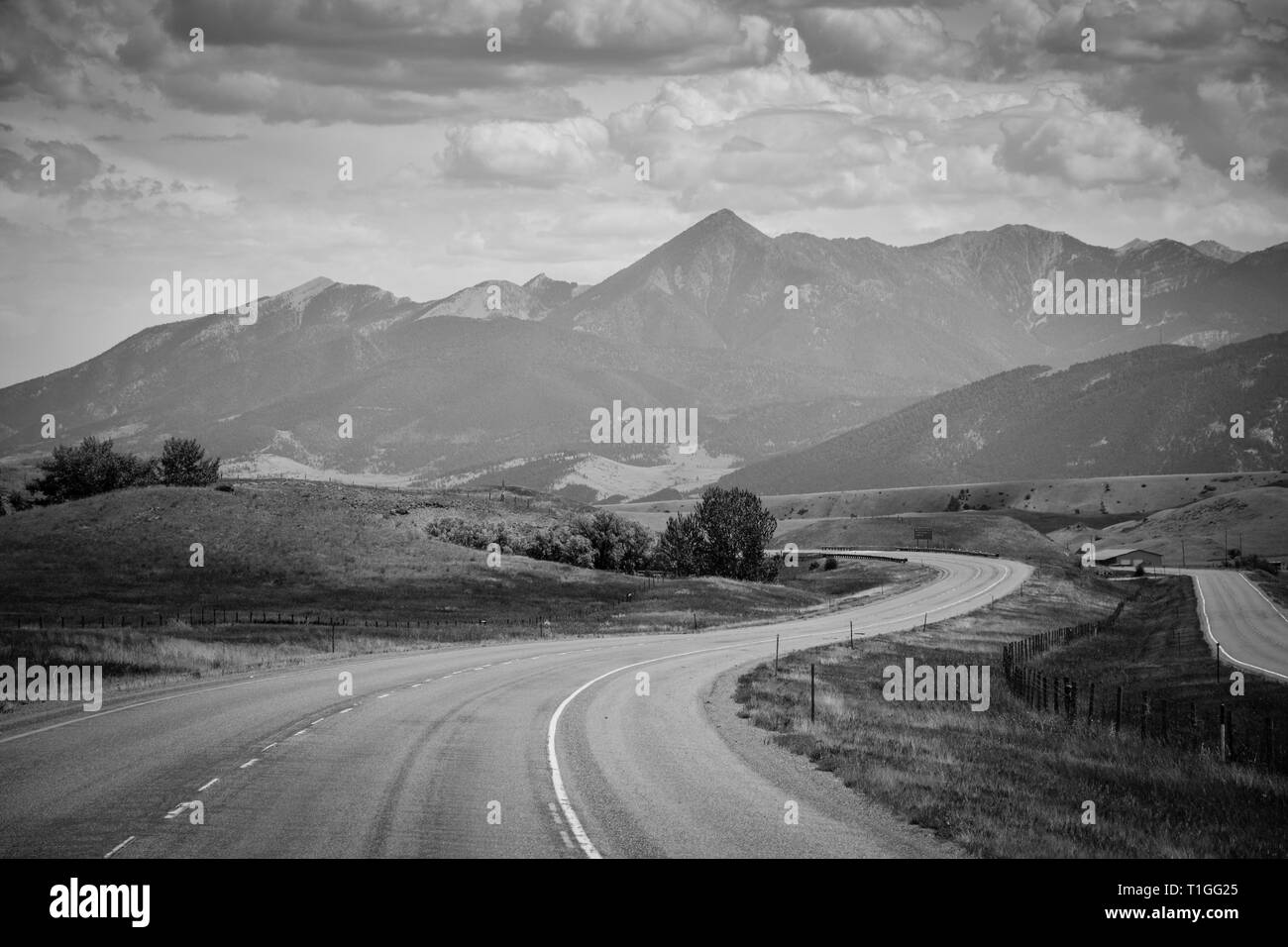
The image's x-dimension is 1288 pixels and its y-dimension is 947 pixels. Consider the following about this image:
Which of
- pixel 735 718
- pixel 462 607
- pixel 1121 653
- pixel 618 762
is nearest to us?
pixel 618 762

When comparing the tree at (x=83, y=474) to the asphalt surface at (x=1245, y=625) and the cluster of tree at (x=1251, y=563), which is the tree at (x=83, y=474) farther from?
the cluster of tree at (x=1251, y=563)

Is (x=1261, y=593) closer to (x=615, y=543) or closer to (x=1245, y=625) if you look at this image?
(x=1245, y=625)

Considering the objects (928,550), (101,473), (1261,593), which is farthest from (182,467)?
(1261,593)

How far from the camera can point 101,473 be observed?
139 metres

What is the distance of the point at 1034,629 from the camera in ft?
257

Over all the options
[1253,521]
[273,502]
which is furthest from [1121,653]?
[1253,521]

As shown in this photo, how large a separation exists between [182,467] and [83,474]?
11482mm

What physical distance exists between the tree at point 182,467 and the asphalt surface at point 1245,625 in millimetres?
112401

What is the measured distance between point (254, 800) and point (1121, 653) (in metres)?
57.0

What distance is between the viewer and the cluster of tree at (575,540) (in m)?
123

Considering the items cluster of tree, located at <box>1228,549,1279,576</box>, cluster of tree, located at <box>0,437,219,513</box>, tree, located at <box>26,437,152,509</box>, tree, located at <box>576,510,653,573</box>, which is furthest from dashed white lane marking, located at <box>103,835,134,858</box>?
cluster of tree, located at <box>1228,549,1279,576</box>

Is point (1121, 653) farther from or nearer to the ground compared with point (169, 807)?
nearer to the ground

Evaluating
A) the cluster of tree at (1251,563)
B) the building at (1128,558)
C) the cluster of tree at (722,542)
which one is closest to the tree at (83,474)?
the cluster of tree at (722,542)
